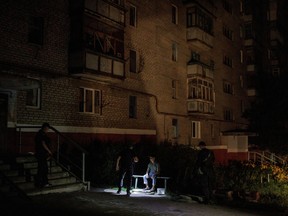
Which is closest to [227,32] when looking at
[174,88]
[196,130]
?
[196,130]

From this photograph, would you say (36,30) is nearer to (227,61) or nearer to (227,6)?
(227,61)

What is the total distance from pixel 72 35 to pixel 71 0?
5.90 ft

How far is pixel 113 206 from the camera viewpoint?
1093 cm

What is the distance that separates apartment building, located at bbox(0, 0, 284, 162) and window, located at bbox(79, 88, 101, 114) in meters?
0.05

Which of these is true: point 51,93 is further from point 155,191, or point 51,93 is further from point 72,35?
point 155,191

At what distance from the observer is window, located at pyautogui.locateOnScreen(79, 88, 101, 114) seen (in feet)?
64.7

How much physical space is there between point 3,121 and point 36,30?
194 inches

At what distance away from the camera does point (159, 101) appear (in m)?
26.0

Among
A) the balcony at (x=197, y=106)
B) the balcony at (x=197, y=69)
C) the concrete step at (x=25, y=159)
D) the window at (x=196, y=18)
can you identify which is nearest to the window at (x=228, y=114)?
the balcony at (x=197, y=106)

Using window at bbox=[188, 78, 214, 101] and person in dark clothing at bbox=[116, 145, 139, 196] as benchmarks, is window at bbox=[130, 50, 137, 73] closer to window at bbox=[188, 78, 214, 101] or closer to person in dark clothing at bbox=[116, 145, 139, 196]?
window at bbox=[188, 78, 214, 101]

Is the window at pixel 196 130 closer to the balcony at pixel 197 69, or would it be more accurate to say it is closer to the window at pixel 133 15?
the balcony at pixel 197 69

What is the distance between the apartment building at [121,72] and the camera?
1644 centimetres

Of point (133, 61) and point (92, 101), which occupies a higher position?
point (133, 61)

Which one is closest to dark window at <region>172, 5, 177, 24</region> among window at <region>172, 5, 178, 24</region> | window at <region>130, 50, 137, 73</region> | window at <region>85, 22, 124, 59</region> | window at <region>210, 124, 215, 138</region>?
window at <region>172, 5, 178, 24</region>
